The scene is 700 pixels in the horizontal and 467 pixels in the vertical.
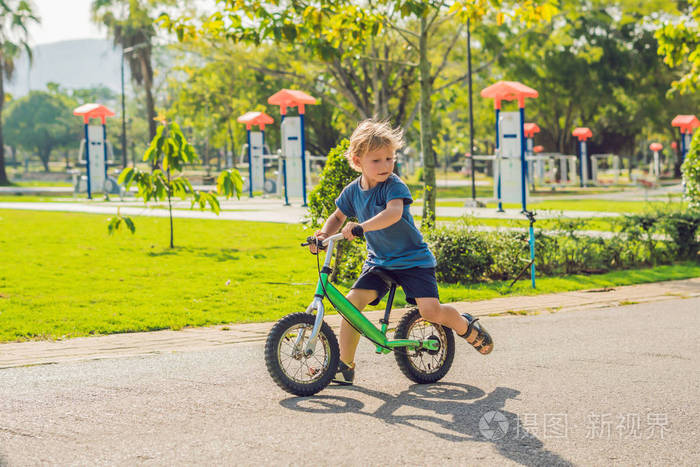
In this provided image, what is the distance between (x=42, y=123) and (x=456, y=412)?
97.5 m

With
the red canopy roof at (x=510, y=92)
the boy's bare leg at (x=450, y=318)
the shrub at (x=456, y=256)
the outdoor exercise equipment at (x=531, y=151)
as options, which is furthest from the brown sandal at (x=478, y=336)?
the outdoor exercise equipment at (x=531, y=151)

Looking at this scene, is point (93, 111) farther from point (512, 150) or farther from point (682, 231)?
point (682, 231)

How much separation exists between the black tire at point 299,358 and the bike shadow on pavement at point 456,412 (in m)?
0.10

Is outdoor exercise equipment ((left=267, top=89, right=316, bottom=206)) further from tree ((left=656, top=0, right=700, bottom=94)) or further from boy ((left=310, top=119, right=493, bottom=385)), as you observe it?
boy ((left=310, top=119, right=493, bottom=385))

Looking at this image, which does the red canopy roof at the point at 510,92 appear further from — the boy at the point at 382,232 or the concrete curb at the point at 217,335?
the boy at the point at 382,232

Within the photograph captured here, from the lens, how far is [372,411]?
4.59 metres

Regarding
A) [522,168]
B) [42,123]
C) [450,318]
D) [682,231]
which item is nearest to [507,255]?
[682,231]

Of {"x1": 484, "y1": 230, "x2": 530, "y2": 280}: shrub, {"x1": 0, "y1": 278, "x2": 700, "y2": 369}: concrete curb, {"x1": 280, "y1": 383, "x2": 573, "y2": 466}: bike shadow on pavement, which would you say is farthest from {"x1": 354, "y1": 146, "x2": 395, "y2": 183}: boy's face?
{"x1": 484, "y1": 230, "x2": 530, "y2": 280}: shrub

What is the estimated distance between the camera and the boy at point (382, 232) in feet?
15.6

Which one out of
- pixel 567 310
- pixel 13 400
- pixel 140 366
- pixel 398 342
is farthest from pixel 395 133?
pixel 567 310

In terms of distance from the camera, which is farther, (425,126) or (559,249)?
(425,126)

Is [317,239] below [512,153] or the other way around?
below

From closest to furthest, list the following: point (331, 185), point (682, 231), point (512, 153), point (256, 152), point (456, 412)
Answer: point (456, 412) < point (331, 185) < point (682, 231) < point (512, 153) < point (256, 152)

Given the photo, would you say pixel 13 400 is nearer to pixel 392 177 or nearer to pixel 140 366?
pixel 140 366
